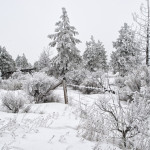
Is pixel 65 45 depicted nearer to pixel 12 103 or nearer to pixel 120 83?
pixel 120 83

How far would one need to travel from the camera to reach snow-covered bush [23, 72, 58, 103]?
747cm

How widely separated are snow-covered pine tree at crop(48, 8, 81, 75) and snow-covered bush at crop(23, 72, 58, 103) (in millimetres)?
12360

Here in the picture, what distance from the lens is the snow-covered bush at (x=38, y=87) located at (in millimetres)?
7471

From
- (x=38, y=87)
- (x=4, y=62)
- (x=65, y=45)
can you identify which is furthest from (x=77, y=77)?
(x=4, y=62)

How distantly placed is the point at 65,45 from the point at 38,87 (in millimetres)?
13227

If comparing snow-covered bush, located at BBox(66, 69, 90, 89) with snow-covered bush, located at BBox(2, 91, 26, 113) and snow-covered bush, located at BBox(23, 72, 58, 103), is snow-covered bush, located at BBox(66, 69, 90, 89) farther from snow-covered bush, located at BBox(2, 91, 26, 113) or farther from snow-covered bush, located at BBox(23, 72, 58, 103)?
snow-covered bush, located at BBox(2, 91, 26, 113)

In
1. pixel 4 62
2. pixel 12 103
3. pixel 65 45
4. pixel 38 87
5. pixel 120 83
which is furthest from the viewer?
pixel 4 62

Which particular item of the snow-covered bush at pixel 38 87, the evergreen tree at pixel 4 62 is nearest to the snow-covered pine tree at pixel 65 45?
the snow-covered bush at pixel 38 87

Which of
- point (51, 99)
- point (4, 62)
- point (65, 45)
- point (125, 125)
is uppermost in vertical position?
point (65, 45)

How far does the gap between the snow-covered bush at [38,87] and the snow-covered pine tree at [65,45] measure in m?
12.4

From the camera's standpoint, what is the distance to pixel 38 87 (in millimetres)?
7594

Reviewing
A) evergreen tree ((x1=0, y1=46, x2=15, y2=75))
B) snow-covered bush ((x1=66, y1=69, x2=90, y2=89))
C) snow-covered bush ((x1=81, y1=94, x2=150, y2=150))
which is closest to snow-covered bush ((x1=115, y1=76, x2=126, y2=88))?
snow-covered bush ((x1=66, y1=69, x2=90, y2=89))

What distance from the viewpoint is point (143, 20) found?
35.4ft

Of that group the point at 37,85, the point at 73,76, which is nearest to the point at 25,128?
the point at 37,85
